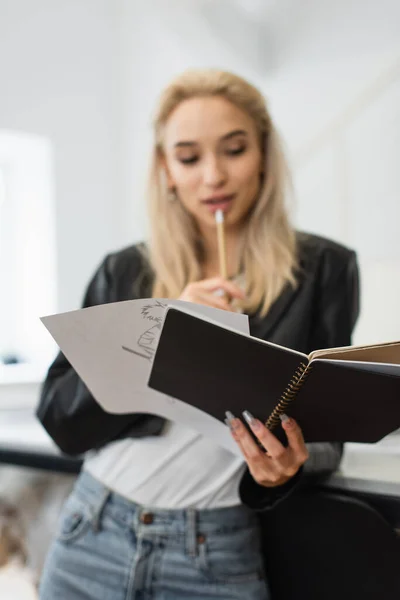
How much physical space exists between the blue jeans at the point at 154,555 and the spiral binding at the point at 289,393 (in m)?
0.23

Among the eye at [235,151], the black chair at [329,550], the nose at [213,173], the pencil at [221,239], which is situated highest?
the eye at [235,151]

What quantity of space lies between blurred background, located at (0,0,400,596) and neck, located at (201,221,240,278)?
0.14m

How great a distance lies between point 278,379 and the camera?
1.68 feet

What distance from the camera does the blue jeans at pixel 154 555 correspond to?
71 cm

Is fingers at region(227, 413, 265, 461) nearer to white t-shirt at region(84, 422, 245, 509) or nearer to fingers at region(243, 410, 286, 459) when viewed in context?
fingers at region(243, 410, 286, 459)

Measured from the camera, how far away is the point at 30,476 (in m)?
1.29

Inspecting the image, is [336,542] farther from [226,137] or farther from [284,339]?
[226,137]

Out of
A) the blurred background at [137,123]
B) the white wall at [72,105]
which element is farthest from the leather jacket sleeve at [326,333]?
the white wall at [72,105]

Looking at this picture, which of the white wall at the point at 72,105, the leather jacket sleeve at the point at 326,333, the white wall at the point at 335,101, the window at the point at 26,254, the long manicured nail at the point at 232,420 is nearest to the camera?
the long manicured nail at the point at 232,420

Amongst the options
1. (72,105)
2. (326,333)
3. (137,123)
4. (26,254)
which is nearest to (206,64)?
(137,123)

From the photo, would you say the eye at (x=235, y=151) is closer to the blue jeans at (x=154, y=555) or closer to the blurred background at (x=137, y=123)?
the blurred background at (x=137, y=123)

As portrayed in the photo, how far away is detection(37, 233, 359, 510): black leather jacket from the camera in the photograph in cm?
73

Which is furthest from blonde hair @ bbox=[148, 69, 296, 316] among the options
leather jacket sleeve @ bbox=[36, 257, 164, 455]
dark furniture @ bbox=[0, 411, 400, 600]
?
dark furniture @ bbox=[0, 411, 400, 600]

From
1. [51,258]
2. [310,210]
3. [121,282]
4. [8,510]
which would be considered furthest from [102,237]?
[121,282]
